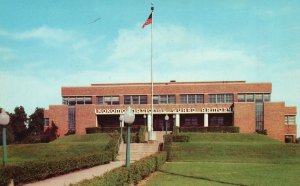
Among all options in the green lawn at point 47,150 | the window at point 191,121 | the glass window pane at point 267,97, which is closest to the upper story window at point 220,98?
the window at point 191,121

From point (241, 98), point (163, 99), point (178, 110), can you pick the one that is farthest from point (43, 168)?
point (241, 98)

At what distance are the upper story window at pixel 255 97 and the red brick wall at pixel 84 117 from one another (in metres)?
22.6

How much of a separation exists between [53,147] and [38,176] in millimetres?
18736

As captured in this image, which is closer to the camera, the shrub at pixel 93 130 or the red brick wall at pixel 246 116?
the shrub at pixel 93 130

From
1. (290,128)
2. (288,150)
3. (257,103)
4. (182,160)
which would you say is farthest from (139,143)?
(290,128)

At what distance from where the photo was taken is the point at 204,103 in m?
59.1

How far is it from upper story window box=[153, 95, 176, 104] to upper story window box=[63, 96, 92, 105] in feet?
34.7

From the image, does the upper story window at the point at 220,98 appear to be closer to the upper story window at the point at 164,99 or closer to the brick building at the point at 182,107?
the brick building at the point at 182,107

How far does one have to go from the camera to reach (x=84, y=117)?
5912 centimetres

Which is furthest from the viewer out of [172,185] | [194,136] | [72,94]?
[72,94]

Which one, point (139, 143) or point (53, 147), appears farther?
point (139, 143)

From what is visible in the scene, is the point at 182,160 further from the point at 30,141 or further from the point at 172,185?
the point at 30,141

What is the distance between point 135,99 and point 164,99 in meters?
4.58

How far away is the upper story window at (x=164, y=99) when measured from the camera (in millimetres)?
60656
